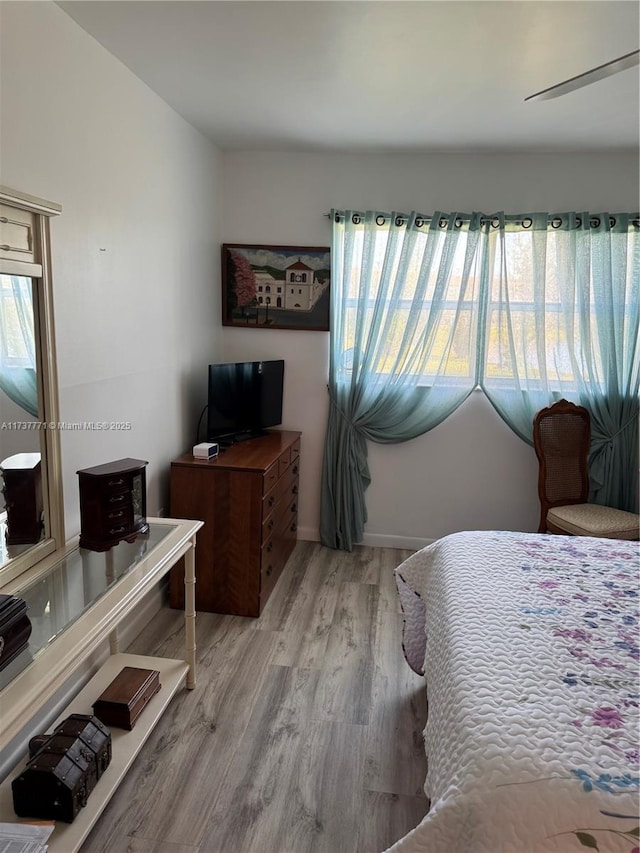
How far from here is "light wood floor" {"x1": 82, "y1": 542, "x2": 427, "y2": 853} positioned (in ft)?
6.14

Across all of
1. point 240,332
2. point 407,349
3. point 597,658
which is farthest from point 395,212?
point 597,658

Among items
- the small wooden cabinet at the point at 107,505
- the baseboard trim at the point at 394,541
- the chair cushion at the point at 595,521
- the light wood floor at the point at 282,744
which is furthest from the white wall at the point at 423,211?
the small wooden cabinet at the point at 107,505

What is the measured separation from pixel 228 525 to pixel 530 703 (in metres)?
1.96

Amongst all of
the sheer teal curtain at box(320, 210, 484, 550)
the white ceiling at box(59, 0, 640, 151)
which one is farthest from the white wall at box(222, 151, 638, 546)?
the white ceiling at box(59, 0, 640, 151)

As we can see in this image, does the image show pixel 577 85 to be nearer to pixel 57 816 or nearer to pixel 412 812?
pixel 412 812

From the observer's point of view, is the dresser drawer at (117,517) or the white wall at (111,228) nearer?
the white wall at (111,228)

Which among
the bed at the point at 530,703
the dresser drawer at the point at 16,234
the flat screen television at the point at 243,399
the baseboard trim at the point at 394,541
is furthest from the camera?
the baseboard trim at the point at 394,541

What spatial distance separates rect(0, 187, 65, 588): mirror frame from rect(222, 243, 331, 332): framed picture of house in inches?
81.8

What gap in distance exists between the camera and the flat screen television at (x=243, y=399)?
3.46 meters

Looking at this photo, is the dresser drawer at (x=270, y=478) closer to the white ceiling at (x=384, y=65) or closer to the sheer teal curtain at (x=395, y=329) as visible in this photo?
the sheer teal curtain at (x=395, y=329)

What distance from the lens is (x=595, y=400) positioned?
12.5 feet

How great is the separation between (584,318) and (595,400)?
1.73ft

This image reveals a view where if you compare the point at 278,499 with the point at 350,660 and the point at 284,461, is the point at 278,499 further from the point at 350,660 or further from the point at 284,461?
the point at 350,660

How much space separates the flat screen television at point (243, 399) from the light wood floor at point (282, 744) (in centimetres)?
106
